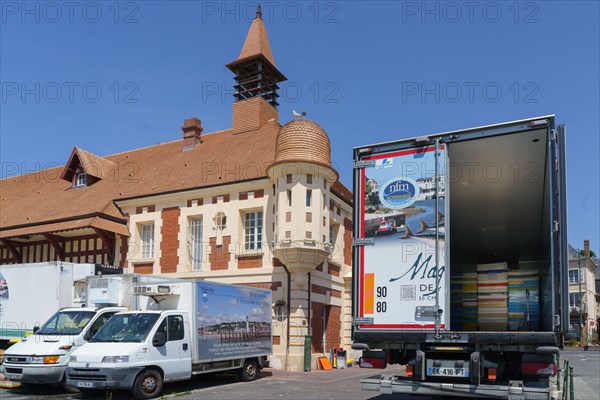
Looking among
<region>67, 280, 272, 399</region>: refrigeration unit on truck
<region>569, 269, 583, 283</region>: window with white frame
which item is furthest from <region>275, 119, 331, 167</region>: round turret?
<region>569, 269, 583, 283</region>: window with white frame

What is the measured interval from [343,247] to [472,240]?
42.1ft

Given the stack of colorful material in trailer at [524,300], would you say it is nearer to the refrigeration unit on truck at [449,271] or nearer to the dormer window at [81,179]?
the refrigeration unit on truck at [449,271]

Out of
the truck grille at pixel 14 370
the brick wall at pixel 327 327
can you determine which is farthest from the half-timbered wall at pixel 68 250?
the truck grille at pixel 14 370

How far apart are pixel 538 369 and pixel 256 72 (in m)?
24.0

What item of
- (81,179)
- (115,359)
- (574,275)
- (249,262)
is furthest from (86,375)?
(574,275)

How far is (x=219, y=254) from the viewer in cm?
2341

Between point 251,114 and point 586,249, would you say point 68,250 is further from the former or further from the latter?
point 586,249

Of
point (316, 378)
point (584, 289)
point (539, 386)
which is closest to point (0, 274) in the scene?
point (316, 378)

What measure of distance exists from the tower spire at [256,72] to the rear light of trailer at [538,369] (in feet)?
74.4

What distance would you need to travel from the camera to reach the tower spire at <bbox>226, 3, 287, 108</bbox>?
3039 cm

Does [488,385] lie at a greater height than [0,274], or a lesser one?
lesser

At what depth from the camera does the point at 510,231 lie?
12750 mm

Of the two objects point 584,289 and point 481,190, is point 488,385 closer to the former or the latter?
point 481,190

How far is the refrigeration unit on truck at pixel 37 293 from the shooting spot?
18.2m
